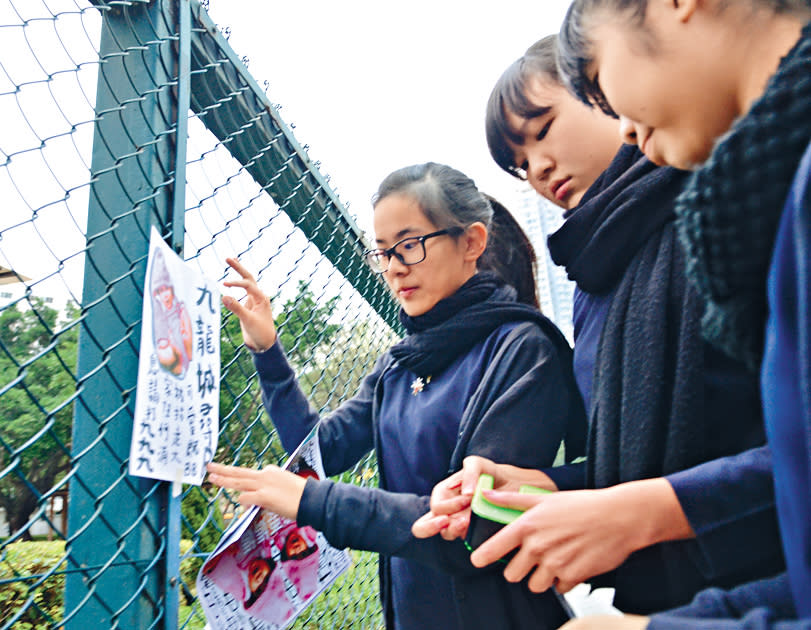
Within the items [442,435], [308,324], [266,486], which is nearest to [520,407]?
[442,435]

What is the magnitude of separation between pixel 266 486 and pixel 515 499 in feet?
1.86

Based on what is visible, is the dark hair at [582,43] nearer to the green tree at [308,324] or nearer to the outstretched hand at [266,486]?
the outstretched hand at [266,486]

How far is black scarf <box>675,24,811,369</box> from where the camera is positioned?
55cm

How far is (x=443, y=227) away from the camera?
1705mm

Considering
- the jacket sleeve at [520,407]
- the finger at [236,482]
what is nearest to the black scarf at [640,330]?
the jacket sleeve at [520,407]

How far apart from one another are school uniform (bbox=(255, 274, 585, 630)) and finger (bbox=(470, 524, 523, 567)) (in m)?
0.30

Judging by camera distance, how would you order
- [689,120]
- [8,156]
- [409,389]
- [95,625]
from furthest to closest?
[409,389] < [95,625] < [8,156] < [689,120]

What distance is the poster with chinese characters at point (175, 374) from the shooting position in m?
1.13

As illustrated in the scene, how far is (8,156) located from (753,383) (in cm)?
122

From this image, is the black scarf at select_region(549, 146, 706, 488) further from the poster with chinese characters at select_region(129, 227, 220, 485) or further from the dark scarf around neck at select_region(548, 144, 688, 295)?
the poster with chinese characters at select_region(129, 227, 220, 485)

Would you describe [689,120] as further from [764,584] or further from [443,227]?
[443,227]

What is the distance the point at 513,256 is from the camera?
1.98 meters

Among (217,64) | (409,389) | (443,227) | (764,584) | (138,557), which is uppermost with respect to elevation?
(217,64)

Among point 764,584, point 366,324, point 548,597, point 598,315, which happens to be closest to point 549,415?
point 598,315
